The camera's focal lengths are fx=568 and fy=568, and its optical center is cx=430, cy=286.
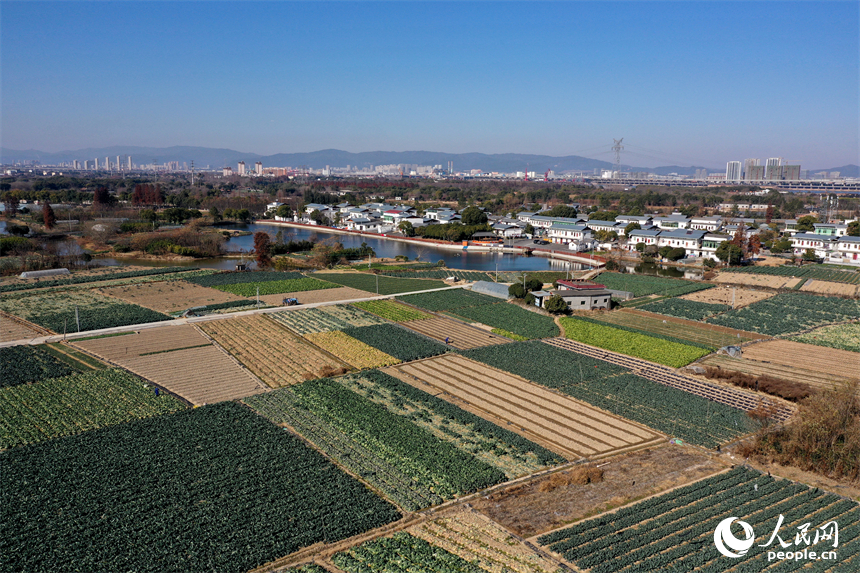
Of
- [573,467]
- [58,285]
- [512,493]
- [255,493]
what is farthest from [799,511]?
[58,285]

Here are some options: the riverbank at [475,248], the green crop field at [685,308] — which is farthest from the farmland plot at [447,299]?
the riverbank at [475,248]

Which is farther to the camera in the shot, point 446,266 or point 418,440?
point 446,266

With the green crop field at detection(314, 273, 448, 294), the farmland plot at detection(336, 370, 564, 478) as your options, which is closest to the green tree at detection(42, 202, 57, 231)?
the green crop field at detection(314, 273, 448, 294)

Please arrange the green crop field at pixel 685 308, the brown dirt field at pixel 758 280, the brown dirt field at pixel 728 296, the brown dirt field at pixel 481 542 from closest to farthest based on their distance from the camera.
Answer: the brown dirt field at pixel 481 542
the green crop field at pixel 685 308
the brown dirt field at pixel 728 296
the brown dirt field at pixel 758 280

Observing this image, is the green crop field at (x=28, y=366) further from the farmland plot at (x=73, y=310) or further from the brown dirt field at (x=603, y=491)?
the brown dirt field at (x=603, y=491)

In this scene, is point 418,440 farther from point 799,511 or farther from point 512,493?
point 799,511

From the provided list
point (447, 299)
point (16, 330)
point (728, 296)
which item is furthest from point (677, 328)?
point (16, 330)

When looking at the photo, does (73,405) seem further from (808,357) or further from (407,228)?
(407,228)
